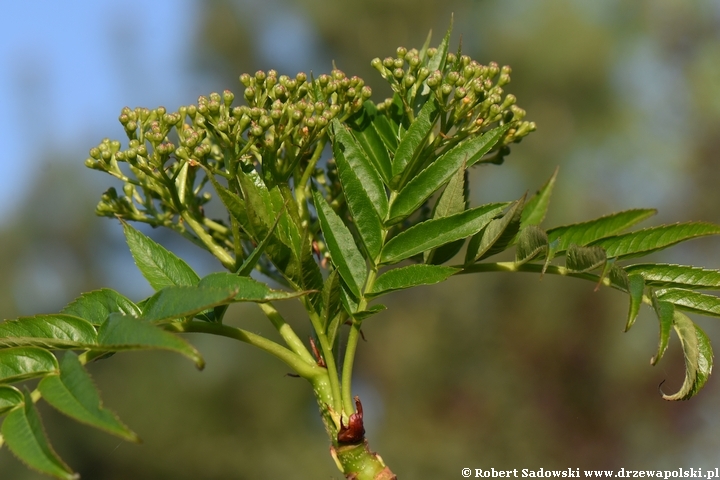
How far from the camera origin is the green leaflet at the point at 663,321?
1559 mm

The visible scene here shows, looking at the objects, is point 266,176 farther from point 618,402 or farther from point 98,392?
point 618,402

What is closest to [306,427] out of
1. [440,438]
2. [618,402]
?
[440,438]

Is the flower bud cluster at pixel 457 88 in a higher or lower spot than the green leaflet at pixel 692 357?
higher

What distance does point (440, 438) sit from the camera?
13172 mm

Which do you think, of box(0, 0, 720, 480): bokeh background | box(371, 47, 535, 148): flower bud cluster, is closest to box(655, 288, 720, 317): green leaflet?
box(371, 47, 535, 148): flower bud cluster

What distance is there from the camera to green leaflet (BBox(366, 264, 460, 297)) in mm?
1689

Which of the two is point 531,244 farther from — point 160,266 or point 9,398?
point 9,398

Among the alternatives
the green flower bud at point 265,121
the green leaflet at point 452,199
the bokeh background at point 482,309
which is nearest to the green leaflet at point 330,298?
the green leaflet at point 452,199

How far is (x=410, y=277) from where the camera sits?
1747 mm

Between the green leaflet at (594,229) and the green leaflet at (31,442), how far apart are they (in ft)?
4.22

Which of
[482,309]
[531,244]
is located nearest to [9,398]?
[531,244]

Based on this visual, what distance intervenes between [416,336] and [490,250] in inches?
505

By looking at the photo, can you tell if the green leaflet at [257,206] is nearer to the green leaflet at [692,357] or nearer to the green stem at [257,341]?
the green stem at [257,341]

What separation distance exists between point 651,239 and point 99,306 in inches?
54.4
